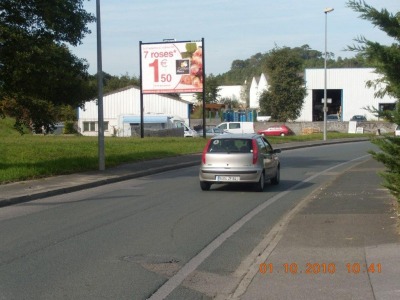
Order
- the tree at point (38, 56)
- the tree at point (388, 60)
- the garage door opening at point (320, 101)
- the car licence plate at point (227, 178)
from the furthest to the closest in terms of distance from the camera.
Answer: the garage door opening at point (320, 101) < the tree at point (38, 56) < the car licence plate at point (227, 178) < the tree at point (388, 60)

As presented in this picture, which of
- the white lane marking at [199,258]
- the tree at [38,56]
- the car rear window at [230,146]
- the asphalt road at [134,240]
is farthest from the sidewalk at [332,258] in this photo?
the tree at [38,56]

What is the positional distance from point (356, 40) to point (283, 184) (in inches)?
420

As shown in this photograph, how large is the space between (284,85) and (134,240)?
5700cm

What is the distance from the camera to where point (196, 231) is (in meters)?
11.1

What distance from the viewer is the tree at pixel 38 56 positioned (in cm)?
1836

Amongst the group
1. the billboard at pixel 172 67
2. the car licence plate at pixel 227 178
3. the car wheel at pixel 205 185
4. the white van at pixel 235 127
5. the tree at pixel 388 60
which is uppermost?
the billboard at pixel 172 67

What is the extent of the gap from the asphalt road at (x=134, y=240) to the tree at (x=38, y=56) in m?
3.65

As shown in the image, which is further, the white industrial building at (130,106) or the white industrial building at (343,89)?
the white industrial building at (343,89)

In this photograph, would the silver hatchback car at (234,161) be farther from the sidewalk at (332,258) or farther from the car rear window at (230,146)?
the sidewalk at (332,258)
